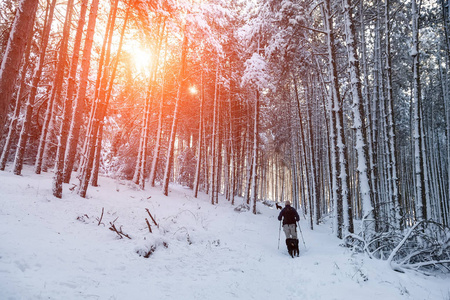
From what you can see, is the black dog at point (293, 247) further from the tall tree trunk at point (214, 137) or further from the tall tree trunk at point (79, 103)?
the tall tree trunk at point (79, 103)

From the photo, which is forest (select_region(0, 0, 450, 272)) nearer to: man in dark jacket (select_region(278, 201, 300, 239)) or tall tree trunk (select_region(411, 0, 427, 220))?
tall tree trunk (select_region(411, 0, 427, 220))

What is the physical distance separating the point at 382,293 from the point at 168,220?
23.1 feet

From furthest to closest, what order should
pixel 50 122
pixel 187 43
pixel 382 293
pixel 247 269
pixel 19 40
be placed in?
pixel 187 43 < pixel 50 122 < pixel 247 269 < pixel 382 293 < pixel 19 40

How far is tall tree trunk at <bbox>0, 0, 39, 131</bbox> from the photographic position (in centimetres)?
343

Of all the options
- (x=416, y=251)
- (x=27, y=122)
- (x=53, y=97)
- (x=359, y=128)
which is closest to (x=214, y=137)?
(x=53, y=97)

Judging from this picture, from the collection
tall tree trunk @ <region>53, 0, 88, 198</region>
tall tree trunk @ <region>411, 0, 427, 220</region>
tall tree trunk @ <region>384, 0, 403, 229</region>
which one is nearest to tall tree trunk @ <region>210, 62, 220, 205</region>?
tall tree trunk @ <region>53, 0, 88, 198</region>

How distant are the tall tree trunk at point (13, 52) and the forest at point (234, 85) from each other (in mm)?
17

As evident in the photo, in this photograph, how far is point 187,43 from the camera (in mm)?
14430

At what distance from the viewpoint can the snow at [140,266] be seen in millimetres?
3580

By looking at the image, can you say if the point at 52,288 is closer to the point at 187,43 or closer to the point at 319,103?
the point at 187,43

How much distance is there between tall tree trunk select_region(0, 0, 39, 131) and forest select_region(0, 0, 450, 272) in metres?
0.02

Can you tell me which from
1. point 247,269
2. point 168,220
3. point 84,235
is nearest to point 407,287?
point 247,269

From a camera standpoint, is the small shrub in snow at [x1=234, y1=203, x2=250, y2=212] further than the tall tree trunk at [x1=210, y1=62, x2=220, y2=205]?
No

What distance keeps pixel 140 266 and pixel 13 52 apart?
4382 millimetres
